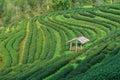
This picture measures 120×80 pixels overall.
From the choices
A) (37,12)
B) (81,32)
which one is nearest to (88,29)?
(81,32)

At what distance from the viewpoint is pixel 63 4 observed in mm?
130750

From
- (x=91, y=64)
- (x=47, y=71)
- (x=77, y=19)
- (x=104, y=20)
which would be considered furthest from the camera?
(x=77, y=19)

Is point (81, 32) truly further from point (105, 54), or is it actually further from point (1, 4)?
point (1, 4)

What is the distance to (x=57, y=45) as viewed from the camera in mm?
67625

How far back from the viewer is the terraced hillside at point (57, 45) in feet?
136

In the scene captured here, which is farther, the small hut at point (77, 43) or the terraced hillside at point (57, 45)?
the small hut at point (77, 43)

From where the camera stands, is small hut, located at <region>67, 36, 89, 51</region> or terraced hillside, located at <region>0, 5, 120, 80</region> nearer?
terraced hillside, located at <region>0, 5, 120, 80</region>

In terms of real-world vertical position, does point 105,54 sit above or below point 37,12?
above

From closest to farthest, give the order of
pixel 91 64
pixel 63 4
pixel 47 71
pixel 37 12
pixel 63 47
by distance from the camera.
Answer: pixel 91 64 → pixel 47 71 → pixel 63 47 → pixel 63 4 → pixel 37 12

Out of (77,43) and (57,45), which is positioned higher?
(77,43)

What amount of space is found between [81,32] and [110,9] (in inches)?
838

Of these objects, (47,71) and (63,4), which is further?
(63,4)

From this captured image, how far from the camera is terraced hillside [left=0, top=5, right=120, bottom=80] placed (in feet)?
136

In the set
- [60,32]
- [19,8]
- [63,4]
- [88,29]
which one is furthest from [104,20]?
[19,8]
